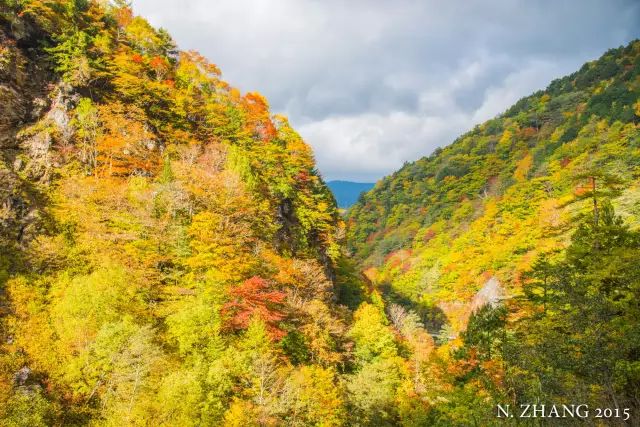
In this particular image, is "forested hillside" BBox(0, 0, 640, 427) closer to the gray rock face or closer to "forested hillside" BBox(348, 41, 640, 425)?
"forested hillside" BBox(348, 41, 640, 425)

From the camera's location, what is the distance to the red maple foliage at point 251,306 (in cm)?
2575

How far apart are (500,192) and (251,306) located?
9928 cm

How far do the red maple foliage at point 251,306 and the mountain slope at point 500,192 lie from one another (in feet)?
68.9

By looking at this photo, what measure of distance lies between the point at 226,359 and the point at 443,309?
2497 inches

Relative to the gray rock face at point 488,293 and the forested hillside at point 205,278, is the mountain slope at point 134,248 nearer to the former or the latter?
the forested hillside at point 205,278

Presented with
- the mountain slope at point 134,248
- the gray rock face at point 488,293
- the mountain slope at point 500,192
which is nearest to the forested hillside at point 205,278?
the mountain slope at point 134,248

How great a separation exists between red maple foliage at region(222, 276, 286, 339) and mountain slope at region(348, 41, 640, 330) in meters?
21.0

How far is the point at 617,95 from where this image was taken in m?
102

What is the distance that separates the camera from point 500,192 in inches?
4254

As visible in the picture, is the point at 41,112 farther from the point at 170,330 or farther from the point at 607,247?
the point at 607,247

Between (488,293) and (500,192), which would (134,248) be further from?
(500,192)

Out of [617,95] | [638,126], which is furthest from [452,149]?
[638,126]

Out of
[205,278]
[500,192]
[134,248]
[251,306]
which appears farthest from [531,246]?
[134,248]

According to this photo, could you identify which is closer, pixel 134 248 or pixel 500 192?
pixel 134 248
